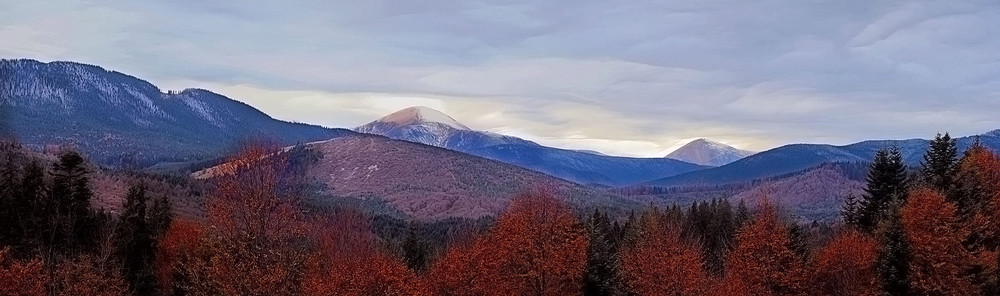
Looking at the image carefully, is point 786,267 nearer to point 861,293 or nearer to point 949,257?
point 861,293

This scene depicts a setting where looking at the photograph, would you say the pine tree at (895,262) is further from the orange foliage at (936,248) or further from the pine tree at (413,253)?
the pine tree at (413,253)

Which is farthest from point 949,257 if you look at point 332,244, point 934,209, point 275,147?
point 332,244

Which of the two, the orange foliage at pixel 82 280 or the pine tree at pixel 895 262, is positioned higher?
the pine tree at pixel 895 262

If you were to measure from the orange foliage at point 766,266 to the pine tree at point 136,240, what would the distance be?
48309 mm

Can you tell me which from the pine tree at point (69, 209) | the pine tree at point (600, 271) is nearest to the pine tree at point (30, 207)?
the pine tree at point (69, 209)

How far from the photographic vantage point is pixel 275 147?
2936cm

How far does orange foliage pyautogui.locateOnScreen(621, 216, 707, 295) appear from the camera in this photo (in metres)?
50.8

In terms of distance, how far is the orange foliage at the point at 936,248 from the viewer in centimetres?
4669

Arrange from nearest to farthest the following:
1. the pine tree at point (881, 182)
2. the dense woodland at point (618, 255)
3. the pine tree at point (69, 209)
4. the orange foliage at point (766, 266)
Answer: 1. the dense woodland at point (618, 255)
2. the orange foliage at point (766, 266)
3. the pine tree at point (69, 209)
4. the pine tree at point (881, 182)

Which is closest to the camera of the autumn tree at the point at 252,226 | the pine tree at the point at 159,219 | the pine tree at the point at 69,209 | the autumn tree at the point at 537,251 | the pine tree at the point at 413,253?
the autumn tree at the point at 252,226

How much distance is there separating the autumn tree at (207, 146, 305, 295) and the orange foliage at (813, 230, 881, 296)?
125 feet

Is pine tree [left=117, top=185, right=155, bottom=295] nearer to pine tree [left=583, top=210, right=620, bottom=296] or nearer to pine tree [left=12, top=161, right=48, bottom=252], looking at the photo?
pine tree [left=12, top=161, right=48, bottom=252]

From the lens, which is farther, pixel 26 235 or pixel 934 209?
pixel 26 235

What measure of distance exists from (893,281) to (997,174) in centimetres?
1578
